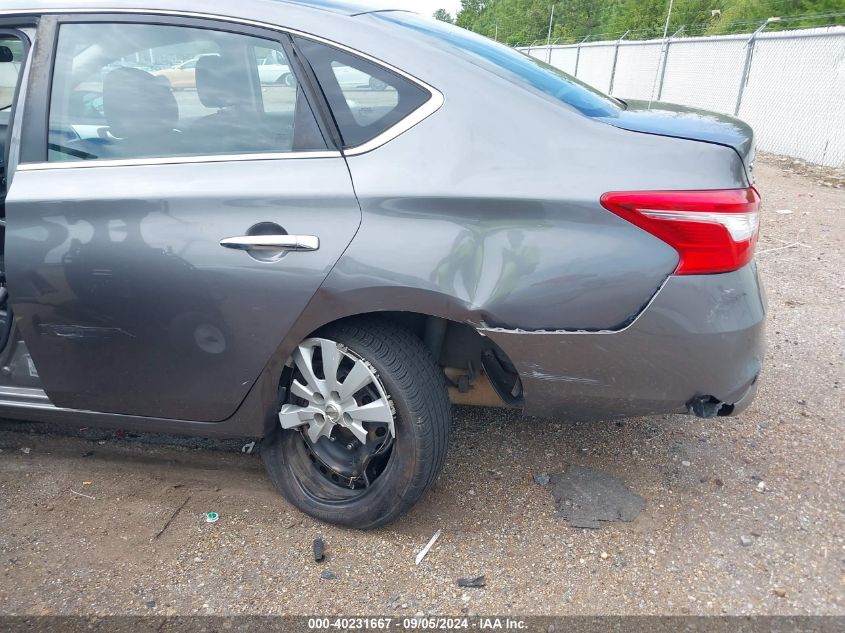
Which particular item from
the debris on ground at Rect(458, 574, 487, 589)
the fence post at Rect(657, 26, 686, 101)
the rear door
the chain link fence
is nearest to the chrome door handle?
the rear door

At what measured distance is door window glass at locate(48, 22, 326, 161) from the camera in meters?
2.38

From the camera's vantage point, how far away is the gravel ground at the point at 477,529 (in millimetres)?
2340

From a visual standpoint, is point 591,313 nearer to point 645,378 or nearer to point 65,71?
point 645,378

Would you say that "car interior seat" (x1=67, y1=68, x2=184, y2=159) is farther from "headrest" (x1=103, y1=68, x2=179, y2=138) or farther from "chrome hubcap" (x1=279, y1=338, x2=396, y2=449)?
"chrome hubcap" (x1=279, y1=338, x2=396, y2=449)

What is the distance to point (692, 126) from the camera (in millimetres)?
2402

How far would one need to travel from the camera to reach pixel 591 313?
7.11 feet

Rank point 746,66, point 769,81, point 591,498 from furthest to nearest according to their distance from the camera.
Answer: point 746,66 → point 769,81 → point 591,498

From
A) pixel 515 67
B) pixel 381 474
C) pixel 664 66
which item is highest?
pixel 515 67

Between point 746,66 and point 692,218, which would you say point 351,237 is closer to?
point 692,218

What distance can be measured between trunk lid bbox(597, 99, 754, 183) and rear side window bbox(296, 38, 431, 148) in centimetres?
65

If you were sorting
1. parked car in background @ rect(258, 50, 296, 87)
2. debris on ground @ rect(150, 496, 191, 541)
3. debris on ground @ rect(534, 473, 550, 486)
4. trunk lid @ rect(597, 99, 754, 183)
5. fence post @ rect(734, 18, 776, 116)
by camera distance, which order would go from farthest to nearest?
fence post @ rect(734, 18, 776, 116) → debris on ground @ rect(534, 473, 550, 486) → debris on ground @ rect(150, 496, 191, 541) → parked car in background @ rect(258, 50, 296, 87) → trunk lid @ rect(597, 99, 754, 183)

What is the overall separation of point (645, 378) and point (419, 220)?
873 millimetres

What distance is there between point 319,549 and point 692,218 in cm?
168

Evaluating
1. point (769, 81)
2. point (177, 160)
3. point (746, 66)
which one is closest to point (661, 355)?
point (177, 160)
